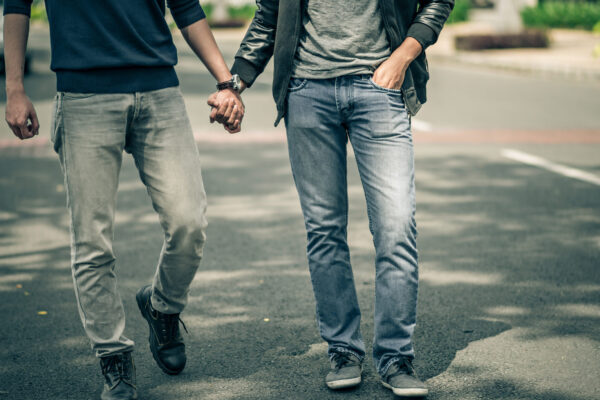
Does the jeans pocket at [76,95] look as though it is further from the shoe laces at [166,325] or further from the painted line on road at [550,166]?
the painted line on road at [550,166]

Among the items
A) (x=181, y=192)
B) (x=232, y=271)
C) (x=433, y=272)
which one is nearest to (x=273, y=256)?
(x=232, y=271)

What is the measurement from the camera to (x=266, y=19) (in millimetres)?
3379

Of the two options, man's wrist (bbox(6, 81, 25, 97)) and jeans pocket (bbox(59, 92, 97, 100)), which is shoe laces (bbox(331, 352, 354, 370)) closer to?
jeans pocket (bbox(59, 92, 97, 100))

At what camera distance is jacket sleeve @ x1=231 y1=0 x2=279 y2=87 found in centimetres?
339

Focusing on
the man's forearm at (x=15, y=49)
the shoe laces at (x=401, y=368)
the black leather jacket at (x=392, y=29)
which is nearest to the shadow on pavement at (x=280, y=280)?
the shoe laces at (x=401, y=368)

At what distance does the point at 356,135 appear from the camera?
3250 millimetres

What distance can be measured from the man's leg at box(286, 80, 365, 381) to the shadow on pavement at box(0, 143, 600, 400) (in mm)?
248

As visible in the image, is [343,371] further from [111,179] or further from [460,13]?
[460,13]

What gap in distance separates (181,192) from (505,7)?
2098cm

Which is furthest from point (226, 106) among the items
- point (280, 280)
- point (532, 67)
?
point (532, 67)

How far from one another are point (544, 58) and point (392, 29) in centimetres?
1686

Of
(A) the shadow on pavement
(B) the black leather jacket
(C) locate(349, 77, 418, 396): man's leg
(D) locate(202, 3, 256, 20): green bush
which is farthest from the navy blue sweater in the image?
(D) locate(202, 3, 256, 20): green bush

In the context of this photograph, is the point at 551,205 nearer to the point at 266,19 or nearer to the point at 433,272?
the point at 433,272

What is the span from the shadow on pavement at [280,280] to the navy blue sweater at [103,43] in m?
1.22
